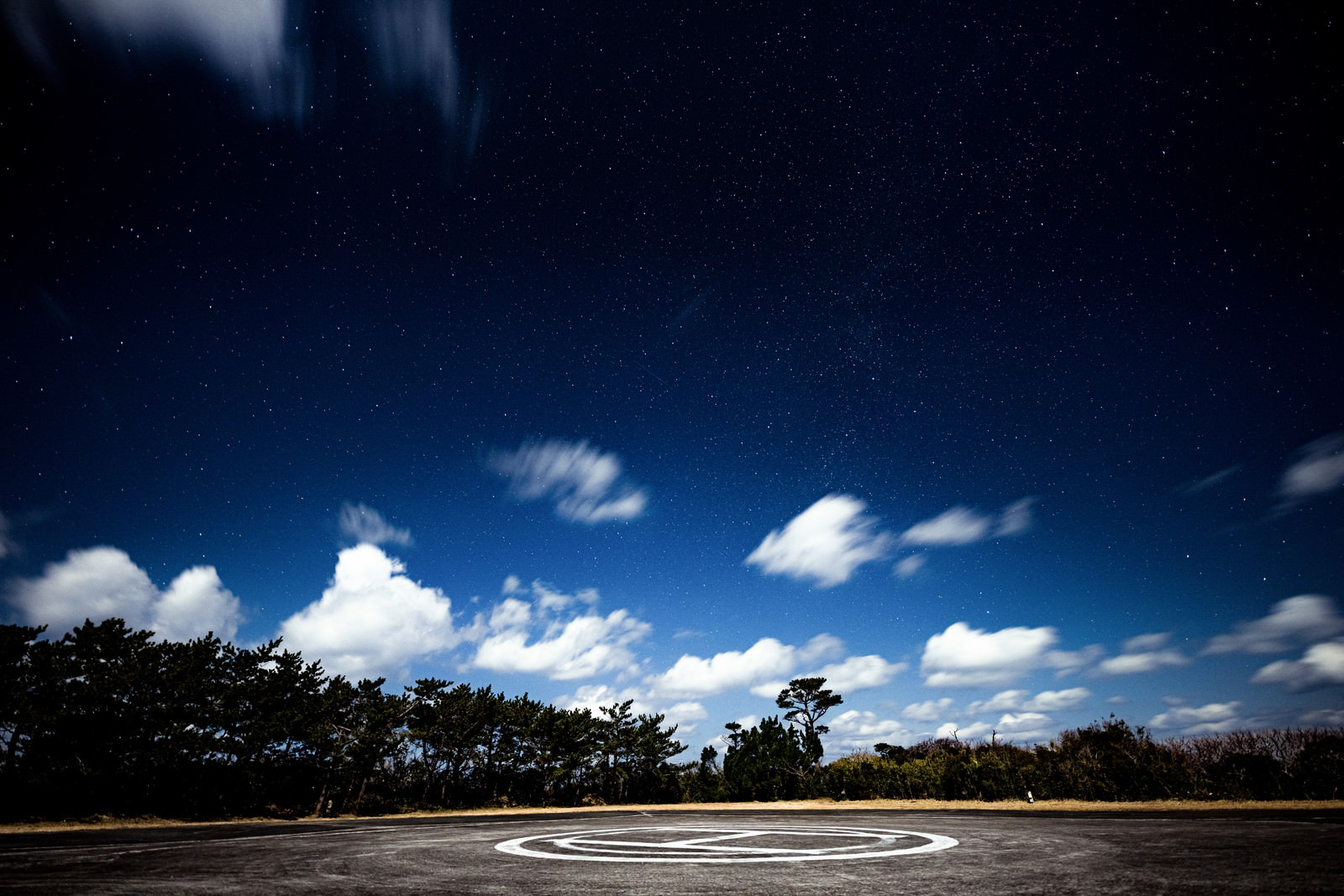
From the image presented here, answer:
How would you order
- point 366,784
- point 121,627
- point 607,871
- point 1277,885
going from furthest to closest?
1. point 366,784
2. point 121,627
3. point 607,871
4. point 1277,885

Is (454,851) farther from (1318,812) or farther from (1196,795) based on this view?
(1196,795)

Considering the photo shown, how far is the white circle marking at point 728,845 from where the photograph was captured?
33.8 feet

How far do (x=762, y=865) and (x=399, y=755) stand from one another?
1479 inches

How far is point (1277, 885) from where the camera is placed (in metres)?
5.84

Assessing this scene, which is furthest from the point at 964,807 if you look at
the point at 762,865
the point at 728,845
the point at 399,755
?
the point at 399,755

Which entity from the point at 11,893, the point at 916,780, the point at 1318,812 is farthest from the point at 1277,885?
the point at 916,780

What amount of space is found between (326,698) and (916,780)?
34.6m

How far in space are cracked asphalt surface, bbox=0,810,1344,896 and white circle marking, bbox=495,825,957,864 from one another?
5.3 inches

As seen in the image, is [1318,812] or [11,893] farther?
[1318,812]

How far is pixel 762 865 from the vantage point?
29.7 ft

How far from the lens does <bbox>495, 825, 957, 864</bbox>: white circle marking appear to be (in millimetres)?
10312

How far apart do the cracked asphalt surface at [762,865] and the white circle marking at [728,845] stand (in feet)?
0.44

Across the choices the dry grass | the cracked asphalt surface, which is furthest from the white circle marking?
the dry grass

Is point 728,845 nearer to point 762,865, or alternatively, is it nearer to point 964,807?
point 762,865
